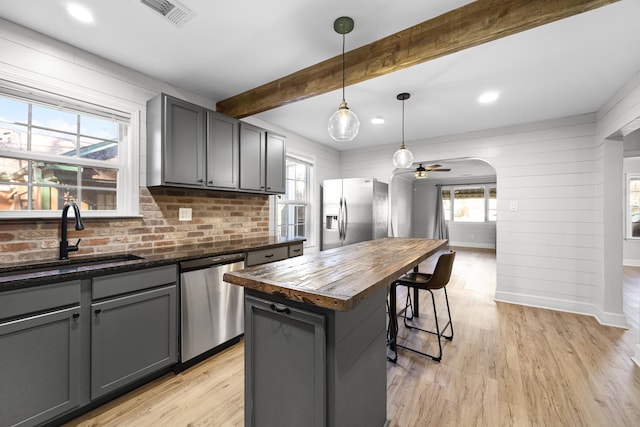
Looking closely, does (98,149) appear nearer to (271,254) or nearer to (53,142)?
(53,142)

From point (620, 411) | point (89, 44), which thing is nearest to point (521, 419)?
point (620, 411)

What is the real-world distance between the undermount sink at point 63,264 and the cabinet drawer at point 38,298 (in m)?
0.19

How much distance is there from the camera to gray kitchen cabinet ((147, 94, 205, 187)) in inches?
91.5

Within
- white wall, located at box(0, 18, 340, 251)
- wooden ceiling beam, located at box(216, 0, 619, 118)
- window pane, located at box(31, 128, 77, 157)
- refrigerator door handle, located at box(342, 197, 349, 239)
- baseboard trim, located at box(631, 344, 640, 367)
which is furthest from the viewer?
refrigerator door handle, located at box(342, 197, 349, 239)

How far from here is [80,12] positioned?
1.74 meters

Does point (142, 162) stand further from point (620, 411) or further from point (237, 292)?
point (620, 411)

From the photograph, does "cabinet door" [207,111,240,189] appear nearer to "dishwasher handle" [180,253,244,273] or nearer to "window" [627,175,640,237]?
"dishwasher handle" [180,253,244,273]

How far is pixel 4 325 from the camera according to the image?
4.50 feet

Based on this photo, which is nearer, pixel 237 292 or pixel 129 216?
pixel 129 216

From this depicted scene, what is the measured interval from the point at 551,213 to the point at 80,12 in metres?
5.16

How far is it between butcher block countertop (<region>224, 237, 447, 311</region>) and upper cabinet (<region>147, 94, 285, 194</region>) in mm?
1452

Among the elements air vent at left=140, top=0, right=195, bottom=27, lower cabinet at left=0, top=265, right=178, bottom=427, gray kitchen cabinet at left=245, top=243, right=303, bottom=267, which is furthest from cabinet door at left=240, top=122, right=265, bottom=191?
lower cabinet at left=0, top=265, right=178, bottom=427

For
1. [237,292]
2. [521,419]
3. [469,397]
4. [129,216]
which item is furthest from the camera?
[237,292]

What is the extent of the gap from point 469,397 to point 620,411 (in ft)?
2.97
